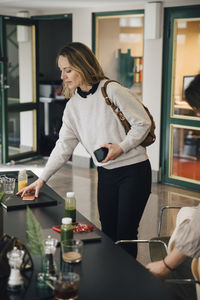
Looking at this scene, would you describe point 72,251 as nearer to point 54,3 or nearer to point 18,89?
point 54,3

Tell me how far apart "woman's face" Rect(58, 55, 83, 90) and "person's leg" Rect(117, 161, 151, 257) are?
567 millimetres

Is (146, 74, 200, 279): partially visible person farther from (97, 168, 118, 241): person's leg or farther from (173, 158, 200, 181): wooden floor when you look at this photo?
(173, 158, 200, 181): wooden floor

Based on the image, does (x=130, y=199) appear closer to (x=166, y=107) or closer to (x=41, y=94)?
(x=166, y=107)

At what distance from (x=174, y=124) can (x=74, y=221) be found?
3945mm

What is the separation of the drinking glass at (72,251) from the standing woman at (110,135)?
2.59 ft

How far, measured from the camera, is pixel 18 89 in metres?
7.50

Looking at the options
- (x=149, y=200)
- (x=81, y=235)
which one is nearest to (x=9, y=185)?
(x=81, y=235)

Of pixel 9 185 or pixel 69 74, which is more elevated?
pixel 69 74

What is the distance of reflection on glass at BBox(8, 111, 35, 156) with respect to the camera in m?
7.79

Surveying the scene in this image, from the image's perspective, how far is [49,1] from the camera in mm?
6078

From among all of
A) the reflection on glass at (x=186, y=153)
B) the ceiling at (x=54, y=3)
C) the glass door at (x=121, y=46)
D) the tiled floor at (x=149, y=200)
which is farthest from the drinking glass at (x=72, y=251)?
the glass door at (x=121, y=46)

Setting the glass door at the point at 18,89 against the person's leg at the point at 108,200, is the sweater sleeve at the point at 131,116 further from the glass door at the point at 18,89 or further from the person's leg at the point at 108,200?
the glass door at the point at 18,89

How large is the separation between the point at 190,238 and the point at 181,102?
4.28m

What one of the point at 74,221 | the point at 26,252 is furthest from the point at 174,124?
the point at 26,252
